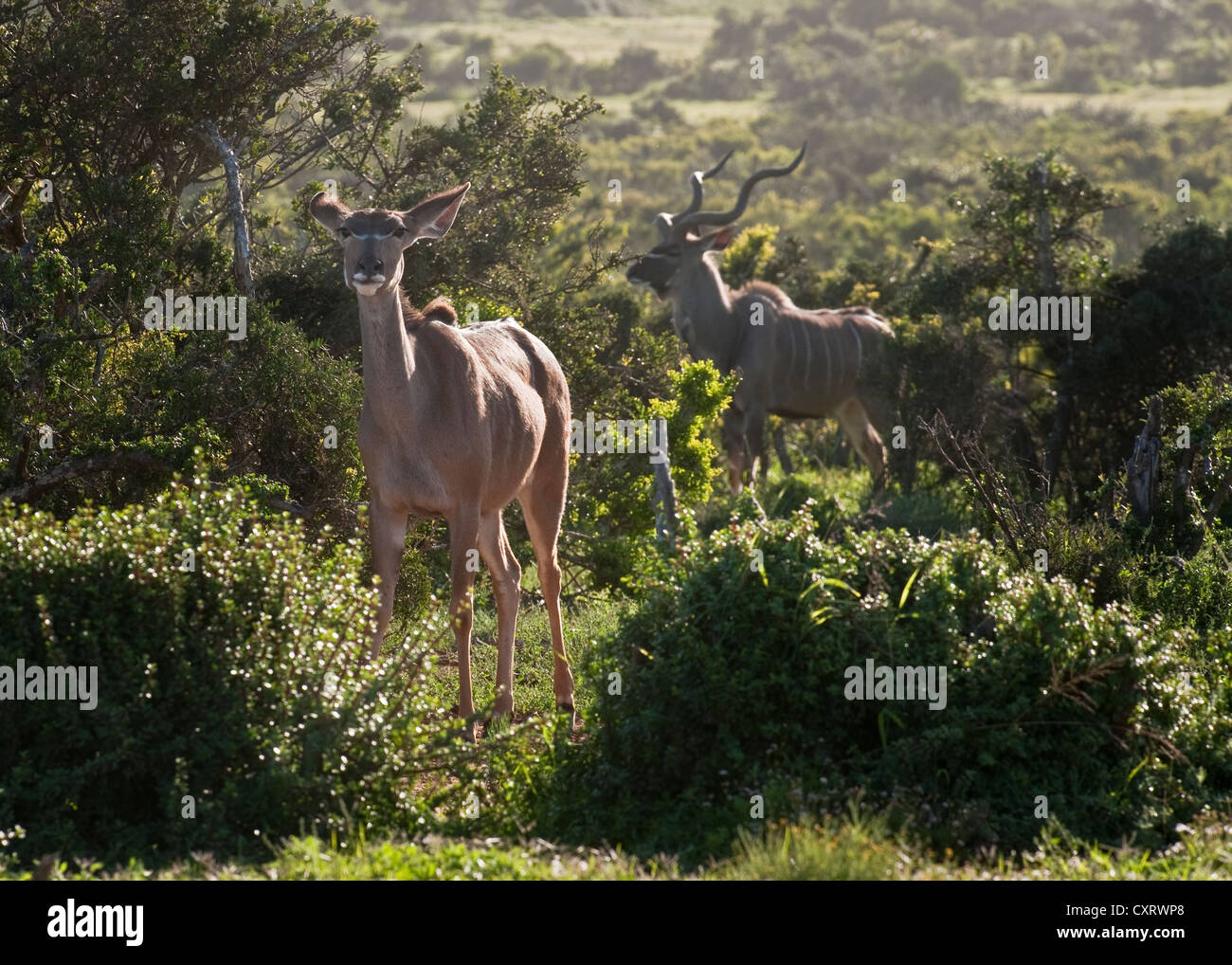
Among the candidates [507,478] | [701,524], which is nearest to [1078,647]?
[507,478]

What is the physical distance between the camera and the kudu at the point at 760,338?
13977 millimetres

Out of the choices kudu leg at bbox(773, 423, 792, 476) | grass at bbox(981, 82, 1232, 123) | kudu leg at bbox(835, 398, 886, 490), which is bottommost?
kudu leg at bbox(773, 423, 792, 476)

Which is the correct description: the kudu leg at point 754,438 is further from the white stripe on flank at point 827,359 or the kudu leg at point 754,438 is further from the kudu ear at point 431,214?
the kudu ear at point 431,214

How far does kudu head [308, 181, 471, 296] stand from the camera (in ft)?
21.9

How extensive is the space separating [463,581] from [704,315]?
760 cm

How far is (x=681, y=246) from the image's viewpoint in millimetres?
14422

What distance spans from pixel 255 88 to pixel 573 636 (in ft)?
11.8

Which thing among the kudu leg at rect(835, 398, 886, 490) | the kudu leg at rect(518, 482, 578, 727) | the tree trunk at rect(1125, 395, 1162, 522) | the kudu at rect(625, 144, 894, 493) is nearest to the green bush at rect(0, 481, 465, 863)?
the kudu leg at rect(518, 482, 578, 727)

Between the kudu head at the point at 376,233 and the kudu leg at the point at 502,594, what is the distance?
4.05ft

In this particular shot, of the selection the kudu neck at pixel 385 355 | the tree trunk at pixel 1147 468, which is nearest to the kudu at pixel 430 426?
the kudu neck at pixel 385 355

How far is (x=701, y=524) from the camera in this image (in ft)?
37.3

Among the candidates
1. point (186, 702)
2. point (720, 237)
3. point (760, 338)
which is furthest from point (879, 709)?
point (720, 237)

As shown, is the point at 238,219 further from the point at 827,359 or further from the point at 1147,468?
the point at 827,359

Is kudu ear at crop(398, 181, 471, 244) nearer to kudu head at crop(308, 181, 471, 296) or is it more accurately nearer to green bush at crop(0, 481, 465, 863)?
kudu head at crop(308, 181, 471, 296)
